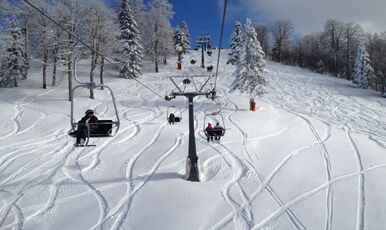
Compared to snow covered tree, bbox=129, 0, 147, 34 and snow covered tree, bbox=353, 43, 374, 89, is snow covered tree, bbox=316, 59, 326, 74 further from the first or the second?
snow covered tree, bbox=129, 0, 147, 34

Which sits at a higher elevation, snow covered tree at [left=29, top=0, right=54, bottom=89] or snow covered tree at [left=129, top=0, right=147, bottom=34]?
snow covered tree at [left=129, top=0, right=147, bottom=34]

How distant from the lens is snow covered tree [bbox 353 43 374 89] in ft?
141

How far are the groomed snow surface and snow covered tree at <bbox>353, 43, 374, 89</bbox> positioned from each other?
17088 mm

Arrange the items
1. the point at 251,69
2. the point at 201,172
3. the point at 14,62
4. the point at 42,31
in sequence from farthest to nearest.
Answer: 1. the point at 14,62
2. the point at 42,31
3. the point at 251,69
4. the point at 201,172

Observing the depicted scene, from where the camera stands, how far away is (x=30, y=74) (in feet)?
130

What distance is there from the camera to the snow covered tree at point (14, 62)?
3388cm

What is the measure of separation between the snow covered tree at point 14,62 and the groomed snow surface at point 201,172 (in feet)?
25.2

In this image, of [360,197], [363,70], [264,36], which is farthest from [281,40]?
[360,197]

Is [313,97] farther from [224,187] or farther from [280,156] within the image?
[224,187]

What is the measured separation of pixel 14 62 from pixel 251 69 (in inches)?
1050

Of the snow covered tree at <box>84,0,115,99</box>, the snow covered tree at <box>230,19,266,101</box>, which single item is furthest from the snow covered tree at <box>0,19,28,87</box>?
the snow covered tree at <box>230,19,266,101</box>

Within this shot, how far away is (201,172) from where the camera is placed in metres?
15.0

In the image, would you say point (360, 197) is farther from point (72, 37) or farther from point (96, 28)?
point (96, 28)

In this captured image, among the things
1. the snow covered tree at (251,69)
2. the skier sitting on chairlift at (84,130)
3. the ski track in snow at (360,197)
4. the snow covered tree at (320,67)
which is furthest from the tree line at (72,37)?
the snow covered tree at (320,67)
